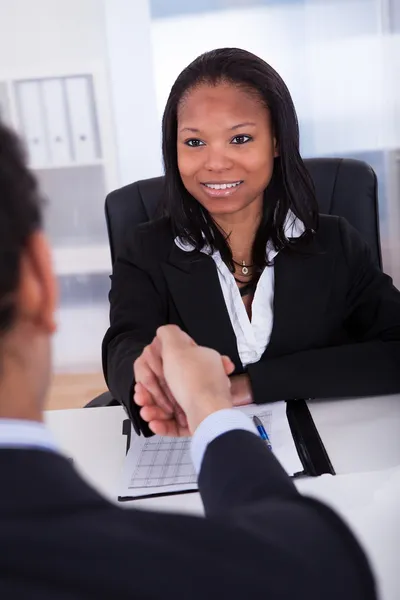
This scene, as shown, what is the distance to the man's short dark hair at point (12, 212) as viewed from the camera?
42 centimetres

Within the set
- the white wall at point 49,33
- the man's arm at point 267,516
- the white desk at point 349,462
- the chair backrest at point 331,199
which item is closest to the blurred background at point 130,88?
the white wall at point 49,33

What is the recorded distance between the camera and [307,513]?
0.53 meters

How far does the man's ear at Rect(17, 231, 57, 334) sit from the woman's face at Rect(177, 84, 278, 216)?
115cm

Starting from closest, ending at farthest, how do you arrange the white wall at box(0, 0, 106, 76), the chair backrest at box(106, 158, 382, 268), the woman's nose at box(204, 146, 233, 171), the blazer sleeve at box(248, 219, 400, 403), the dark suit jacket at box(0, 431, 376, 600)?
the dark suit jacket at box(0, 431, 376, 600), the blazer sleeve at box(248, 219, 400, 403), the woman's nose at box(204, 146, 233, 171), the chair backrest at box(106, 158, 382, 268), the white wall at box(0, 0, 106, 76)

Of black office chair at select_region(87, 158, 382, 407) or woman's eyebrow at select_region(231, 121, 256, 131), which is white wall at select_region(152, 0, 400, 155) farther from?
woman's eyebrow at select_region(231, 121, 256, 131)

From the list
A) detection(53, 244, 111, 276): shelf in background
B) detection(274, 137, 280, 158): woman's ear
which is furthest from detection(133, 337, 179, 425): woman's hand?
detection(53, 244, 111, 276): shelf in background

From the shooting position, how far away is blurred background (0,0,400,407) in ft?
11.9

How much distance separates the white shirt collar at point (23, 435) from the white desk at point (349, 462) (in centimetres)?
44

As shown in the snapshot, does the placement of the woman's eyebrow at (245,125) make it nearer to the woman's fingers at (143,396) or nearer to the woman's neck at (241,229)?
the woman's neck at (241,229)

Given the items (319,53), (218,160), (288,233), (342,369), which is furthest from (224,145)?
(319,53)

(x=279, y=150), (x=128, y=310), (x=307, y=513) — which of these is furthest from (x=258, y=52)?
(x=307, y=513)

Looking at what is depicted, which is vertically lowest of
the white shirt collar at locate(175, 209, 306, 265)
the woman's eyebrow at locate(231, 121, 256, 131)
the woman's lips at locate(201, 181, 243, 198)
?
the white shirt collar at locate(175, 209, 306, 265)

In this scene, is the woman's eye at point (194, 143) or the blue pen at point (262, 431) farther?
the woman's eye at point (194, 143)

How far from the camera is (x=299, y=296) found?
1647mm
